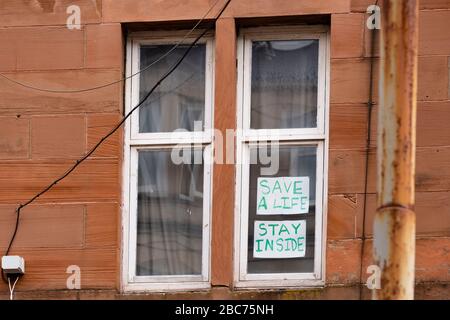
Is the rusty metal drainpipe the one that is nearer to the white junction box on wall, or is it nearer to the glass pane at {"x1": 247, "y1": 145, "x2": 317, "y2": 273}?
the glass pane at {"x1": 247, "y1": 145, "x2": 317, "y2": 273}

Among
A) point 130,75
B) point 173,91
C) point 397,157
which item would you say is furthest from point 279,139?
point 397,157

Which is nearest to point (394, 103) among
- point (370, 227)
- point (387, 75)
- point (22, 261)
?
point (387, 75)

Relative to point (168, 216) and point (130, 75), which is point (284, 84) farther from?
point (168, 216)

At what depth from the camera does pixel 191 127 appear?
1156cm

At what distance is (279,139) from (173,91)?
1032 mm

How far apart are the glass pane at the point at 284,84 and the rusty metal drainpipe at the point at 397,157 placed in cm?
414

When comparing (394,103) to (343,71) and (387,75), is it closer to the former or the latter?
(387,75)

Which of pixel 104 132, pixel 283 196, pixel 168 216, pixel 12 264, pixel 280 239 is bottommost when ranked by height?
pixel 12 264

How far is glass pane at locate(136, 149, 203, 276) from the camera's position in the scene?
11.3 meters

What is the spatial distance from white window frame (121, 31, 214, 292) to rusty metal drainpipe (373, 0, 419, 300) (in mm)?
4103

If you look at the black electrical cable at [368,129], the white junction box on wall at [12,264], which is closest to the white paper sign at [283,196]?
the black electrical cable at [368,129]

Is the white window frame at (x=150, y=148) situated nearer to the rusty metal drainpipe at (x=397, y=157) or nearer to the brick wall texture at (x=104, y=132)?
the brick wall texture at (x=104, y=132)

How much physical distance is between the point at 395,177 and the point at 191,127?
4.53 m

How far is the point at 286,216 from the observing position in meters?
11.3
